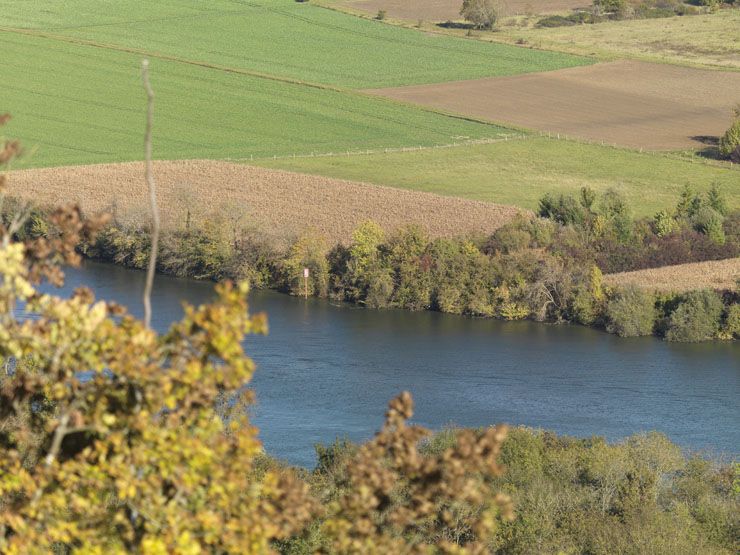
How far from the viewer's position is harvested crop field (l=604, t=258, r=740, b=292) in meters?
52.3

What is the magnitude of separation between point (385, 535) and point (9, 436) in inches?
112

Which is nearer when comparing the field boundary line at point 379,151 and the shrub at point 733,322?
the shrub at point 733,322

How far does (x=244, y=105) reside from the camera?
273 ft

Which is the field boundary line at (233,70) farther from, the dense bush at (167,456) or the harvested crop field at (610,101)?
the dense bush at (167,456)

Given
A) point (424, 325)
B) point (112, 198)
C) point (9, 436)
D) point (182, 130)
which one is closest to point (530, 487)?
point (9, 436)

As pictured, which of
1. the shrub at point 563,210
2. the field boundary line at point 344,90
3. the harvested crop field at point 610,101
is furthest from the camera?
the harvested crop field at point 610,101

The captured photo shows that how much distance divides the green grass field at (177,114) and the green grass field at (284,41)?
3.97 m

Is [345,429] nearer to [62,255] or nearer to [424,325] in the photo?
[424,325]

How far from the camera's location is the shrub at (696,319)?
49.2 m

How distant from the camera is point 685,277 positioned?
5375 cm

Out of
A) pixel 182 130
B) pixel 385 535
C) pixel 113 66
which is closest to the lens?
pixel 385 535

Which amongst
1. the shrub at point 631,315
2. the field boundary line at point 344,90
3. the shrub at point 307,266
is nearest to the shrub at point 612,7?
the field boundary line at point 344,90

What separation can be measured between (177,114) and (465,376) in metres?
41.4

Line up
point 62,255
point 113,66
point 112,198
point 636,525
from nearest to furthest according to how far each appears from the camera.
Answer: point 62,255, point 636,525, point 112,198, point 113,66
